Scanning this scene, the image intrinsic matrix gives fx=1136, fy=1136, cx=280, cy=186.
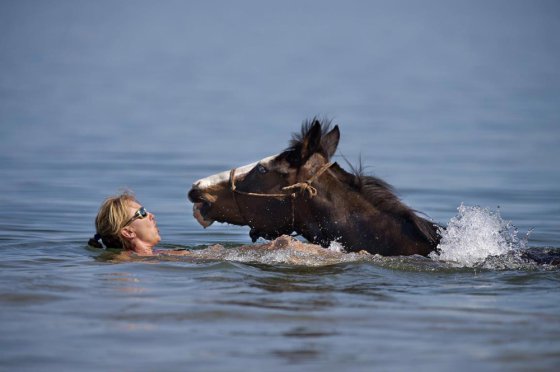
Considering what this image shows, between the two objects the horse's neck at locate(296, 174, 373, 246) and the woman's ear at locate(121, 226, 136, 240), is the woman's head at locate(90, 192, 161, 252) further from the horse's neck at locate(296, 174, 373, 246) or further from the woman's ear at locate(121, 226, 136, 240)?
the horse's neck at locate(296, 174, 373, 246)

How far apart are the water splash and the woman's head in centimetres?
280

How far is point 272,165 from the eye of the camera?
31.8 feet

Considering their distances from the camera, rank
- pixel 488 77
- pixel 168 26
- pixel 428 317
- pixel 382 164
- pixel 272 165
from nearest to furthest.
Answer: pixel 428 317
pixel 272 165
pixel 382 164
pixel 488 77
pixel 168 26

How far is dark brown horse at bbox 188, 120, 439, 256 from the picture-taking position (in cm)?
966

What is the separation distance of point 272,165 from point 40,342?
2.96 meters

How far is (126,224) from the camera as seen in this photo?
1076 cm

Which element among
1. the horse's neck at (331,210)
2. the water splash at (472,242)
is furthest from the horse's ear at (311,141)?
the water splash at (472,242)

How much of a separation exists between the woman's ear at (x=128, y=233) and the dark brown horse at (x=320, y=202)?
108 cm

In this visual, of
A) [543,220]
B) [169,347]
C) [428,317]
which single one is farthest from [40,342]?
[543,220]

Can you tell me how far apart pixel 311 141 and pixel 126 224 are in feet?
7.47

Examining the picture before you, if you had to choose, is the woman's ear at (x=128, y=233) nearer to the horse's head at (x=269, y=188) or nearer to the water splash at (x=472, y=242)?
the horse's head at (x=269, y=188)

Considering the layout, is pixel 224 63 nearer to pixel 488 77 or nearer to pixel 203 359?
pixel 488 77

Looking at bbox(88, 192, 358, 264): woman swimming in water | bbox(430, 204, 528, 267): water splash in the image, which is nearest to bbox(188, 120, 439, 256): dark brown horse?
bbox(430, 204, 528, 267): water splash

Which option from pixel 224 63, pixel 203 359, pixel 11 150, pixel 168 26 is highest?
pixel 168 26
